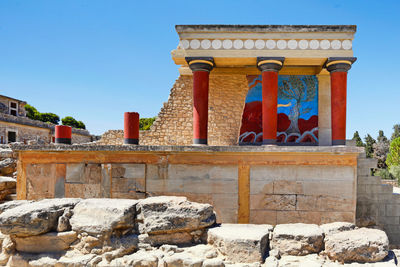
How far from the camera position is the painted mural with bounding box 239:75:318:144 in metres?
10.5

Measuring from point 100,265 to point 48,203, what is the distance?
1.23 meters

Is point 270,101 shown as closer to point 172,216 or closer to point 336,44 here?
point 336,44

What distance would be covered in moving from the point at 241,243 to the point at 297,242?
2.39 feet

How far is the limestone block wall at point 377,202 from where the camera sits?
8273mm

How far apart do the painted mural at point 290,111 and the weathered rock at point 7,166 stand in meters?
9.32

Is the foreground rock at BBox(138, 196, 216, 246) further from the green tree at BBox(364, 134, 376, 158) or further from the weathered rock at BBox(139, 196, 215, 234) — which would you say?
the green tree at BBox(364, 134, 376, 158)

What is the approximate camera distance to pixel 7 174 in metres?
11.0

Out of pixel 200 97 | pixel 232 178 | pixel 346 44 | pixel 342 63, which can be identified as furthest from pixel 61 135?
pixel 346 44

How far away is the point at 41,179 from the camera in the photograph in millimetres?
6949

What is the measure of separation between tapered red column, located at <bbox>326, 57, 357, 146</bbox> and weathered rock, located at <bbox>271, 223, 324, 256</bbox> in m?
6.12

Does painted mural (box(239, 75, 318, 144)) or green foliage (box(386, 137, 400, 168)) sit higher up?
painted mural (box(239, 75, 318, 144))

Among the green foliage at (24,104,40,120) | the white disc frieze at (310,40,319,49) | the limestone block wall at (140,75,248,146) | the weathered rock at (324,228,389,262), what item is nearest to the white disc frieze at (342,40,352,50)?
the white disc frieze at (310,40,319,49)

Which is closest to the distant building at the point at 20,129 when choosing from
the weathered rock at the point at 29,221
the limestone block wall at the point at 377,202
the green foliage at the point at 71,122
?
the green foliage at the point at 71,122

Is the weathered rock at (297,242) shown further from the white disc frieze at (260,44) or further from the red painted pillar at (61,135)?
the white disc frieze at (260,44)
